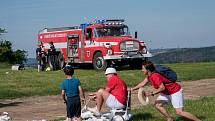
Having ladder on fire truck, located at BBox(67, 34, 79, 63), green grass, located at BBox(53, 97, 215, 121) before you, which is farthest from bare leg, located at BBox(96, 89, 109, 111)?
ladder on fire truck, located at BBox(67, 34, 79, 63)

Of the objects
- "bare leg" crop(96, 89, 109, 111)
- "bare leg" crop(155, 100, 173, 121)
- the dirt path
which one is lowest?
the dirt path

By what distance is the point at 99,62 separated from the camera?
2692cm

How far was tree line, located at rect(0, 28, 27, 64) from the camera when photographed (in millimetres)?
46906

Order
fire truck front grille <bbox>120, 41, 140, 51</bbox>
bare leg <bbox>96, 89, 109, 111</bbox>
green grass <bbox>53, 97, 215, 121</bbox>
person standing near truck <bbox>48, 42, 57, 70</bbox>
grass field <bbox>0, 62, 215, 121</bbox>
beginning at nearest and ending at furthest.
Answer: bare leg <bbox>96, 89, 109, 111</bbox>, green grass <bbox>53, 97, 215, 121</bbox>, grass field <bbox>0, 62, 215, 121</bbox>, fire truck front grille <bbox>120, 41, 140, 51</bbox>, person standing near truck <bbox>48, 42, 57, 70</bbox>

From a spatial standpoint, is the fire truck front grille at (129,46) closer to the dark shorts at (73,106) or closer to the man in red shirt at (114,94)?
the man in red shirt at (114,94)

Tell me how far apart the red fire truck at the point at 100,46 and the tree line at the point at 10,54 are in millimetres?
17972

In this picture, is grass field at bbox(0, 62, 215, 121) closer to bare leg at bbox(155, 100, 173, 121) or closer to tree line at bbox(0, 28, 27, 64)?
bare leg at bbox(155, 100, 173, 121)

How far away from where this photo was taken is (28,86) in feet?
63.7

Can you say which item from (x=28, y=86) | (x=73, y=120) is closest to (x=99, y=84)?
(x=28, y=86)

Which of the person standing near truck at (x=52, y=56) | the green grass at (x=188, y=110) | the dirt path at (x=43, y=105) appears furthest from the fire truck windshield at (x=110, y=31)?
the green grass at (x=188, y=110)

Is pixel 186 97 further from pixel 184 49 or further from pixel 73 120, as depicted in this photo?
pixel 184 49

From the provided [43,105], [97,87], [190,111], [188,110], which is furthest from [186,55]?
[190,111]

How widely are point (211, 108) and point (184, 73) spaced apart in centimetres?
1181

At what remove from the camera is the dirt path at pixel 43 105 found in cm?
1297
